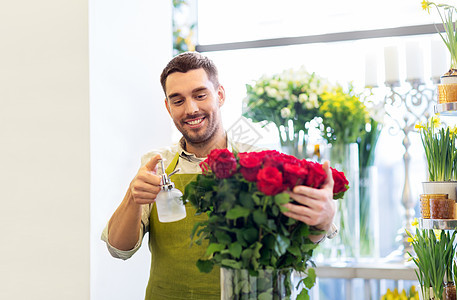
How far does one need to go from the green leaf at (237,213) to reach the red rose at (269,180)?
0.05 metres

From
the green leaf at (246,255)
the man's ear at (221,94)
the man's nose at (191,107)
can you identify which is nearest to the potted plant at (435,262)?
the man's ear at (221,94)

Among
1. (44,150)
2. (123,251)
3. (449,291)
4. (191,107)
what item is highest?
(191,107)

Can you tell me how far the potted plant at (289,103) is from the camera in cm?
269

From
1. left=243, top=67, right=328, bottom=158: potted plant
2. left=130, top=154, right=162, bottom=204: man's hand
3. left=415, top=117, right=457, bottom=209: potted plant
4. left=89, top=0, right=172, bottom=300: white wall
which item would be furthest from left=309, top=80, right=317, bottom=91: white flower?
left=130, top=154, right=162, bottom=204: man's hand

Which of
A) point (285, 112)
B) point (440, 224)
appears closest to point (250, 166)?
point (440, 224)

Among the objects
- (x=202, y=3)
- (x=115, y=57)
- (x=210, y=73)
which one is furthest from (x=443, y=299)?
(x=202, y=3)

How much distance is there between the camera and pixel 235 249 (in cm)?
88

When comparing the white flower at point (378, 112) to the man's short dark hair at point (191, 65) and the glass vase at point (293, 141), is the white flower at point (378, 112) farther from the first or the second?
the man's short dark hair at point (191, 65)

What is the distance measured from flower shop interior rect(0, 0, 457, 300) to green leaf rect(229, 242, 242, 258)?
0.92m

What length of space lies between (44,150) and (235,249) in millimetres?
1382

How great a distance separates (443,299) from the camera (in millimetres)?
1892

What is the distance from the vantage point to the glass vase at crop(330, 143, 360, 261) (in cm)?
264

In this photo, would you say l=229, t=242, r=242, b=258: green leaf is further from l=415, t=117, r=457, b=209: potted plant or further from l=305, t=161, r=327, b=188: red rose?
l=415, t=117, r=457, b=209: potted plant

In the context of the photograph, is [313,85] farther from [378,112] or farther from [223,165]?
[223,165]
